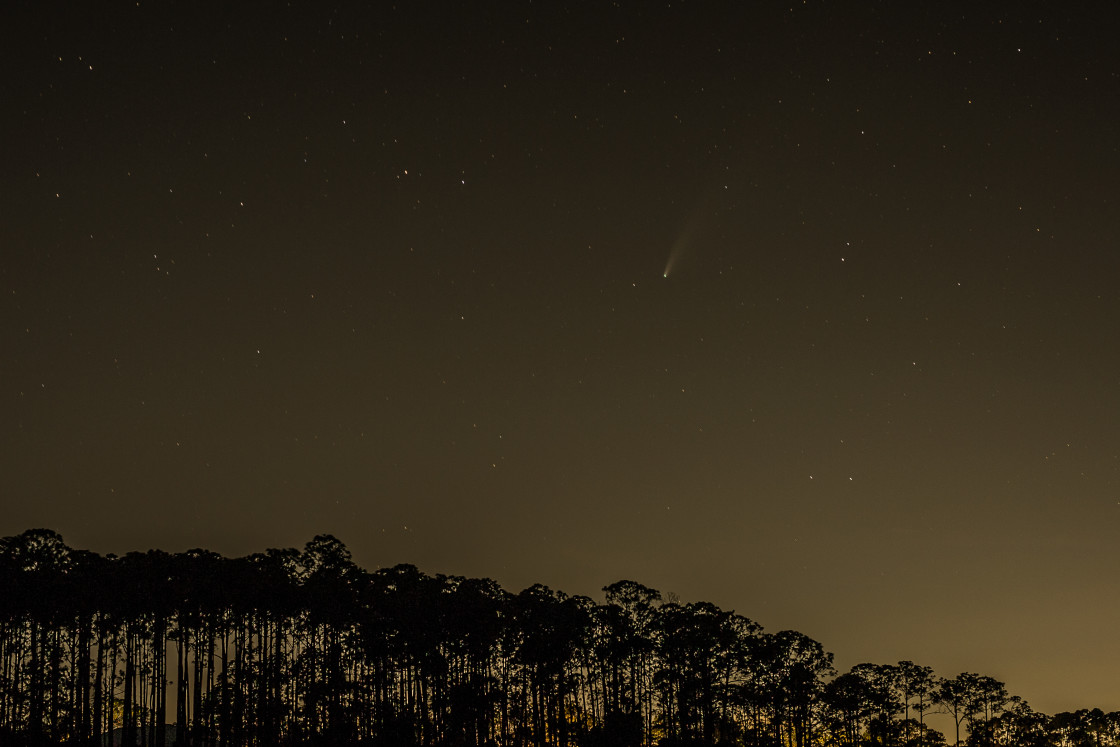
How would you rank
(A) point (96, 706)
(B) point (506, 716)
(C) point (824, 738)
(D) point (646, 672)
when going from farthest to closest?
(C) point (824, 738) → (D) point (646, 672) → (B) point (506, 716) → (A) point (96, 706)

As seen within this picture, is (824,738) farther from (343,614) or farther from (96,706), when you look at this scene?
(96,706)

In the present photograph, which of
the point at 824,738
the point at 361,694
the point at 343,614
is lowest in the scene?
the point at 824,738

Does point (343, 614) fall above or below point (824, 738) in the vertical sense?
above

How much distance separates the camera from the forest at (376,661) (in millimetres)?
59312

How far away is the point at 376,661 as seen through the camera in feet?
232

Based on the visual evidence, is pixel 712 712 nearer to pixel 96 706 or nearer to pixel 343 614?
pixel 343 614

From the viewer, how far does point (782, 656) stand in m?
Answer: 87.4

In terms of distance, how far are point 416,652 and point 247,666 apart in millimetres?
10620

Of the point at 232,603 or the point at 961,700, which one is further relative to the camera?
the point at 961,700

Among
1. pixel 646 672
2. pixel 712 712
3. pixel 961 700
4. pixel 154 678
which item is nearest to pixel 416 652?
pixel 154 678

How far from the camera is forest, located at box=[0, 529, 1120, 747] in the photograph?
5931cm

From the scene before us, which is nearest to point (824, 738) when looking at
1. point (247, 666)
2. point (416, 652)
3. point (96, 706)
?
point (416, 652)

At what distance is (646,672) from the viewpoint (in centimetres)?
8450

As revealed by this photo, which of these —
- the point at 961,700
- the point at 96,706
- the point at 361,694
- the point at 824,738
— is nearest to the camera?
the point at 96,706
